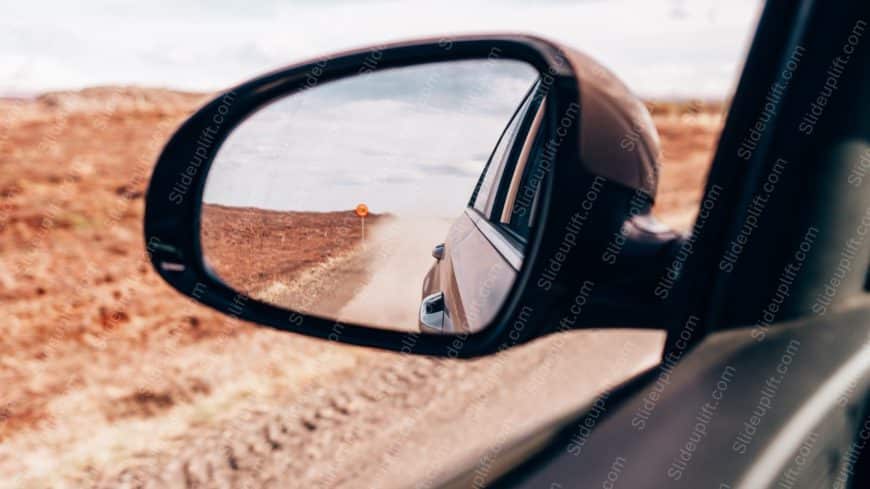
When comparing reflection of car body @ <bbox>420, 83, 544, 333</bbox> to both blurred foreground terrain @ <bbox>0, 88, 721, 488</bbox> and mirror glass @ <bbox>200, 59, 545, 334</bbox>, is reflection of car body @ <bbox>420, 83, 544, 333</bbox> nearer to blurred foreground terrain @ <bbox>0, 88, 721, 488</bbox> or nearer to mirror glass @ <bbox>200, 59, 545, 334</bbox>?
mirror glass @ <bbox>200, 59, 545, 334</bbox>

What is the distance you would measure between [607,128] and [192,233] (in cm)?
104

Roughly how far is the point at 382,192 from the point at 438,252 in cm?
28

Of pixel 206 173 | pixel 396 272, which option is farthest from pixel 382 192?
pixel 206 173

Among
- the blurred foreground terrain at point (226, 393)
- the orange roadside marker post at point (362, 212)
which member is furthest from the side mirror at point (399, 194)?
the blurred foreground terrain at point (226, 393)

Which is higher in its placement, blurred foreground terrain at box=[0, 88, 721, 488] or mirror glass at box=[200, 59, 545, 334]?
mirror glass at box=[200, 59, 545, 334]

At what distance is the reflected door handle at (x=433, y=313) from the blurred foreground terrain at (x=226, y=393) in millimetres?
811

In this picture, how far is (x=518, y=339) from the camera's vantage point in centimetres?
131

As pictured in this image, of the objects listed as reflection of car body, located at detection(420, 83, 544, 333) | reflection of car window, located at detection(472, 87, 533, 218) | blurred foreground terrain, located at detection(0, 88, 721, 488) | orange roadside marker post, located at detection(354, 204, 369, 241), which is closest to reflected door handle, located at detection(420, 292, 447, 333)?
reflection of car body, located at detection(420, 83, 544, 333)

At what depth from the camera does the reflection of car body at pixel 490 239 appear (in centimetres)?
166

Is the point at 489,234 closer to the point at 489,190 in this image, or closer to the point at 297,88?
the point at 489,190

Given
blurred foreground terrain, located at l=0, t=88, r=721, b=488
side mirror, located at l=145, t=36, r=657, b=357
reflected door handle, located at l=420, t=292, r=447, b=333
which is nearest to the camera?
side mirror, located at l=145, t=36, r=657, b=357

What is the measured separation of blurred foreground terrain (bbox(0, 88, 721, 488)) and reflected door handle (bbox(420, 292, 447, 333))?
81 centimetres

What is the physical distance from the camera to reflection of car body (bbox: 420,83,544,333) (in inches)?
65.2

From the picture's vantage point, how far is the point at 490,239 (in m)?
2.04
